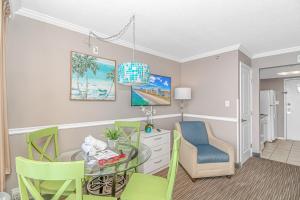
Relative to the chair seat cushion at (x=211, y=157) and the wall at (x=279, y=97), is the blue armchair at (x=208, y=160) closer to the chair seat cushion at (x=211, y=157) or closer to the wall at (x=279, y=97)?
the chair seat cushion at (x=211, y=157)

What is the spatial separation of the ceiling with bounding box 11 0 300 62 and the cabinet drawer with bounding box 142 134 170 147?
182cm

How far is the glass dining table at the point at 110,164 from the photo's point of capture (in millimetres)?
1393

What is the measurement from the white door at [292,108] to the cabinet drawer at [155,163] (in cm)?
469

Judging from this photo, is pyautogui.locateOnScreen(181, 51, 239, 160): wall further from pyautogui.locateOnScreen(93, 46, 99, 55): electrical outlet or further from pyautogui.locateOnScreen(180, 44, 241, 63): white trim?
pyautogui.locateOnScreen(93, 46, 99, 55): electrical outlet

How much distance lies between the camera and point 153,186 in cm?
163

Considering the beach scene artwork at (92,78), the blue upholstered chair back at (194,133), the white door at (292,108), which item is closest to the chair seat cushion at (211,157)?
the blue upholstered chair back at (194,133)

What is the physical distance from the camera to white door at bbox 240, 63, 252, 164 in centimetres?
340

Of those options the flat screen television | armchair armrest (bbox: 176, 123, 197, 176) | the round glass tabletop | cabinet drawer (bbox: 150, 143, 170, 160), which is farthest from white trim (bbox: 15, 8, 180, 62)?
armchair armrest (bbox: 176, 123, 197, 176)

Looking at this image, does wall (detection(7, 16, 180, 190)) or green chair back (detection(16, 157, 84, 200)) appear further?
wall (detection(7, 16, 180, 190))

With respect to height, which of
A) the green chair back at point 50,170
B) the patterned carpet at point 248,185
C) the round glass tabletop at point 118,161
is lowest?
the patterned carpet at point 248,185

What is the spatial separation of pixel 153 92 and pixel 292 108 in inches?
191

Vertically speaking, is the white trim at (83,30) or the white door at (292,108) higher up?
the white trim at (83,30)

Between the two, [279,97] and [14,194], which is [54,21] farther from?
[279,97]

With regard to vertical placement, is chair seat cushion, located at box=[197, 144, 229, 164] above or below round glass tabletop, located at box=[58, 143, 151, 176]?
below
